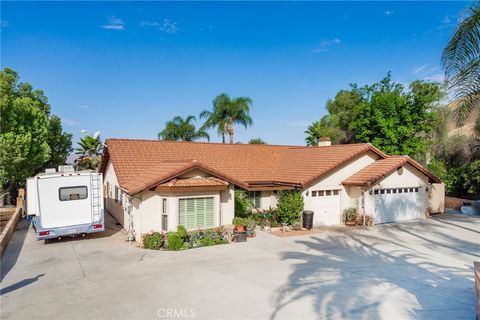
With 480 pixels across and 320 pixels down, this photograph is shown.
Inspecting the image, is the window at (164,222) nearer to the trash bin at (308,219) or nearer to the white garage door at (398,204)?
the trash bin at (308,219)

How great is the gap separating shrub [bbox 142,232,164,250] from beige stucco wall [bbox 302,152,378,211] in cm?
877

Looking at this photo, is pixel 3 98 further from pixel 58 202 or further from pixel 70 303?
pixel 70 303

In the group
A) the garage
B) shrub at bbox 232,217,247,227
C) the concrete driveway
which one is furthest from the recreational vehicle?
shrub at bbox 232,217,247,227

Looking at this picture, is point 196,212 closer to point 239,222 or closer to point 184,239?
point 184,239

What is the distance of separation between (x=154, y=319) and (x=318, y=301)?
4197mm

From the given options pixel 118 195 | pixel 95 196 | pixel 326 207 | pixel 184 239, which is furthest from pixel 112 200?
pixel 326 207

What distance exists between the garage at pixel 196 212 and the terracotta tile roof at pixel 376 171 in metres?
8.97

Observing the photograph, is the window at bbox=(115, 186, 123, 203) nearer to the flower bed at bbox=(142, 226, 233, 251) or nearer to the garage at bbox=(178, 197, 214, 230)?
the flower bed at bbox=(142, 226, 233, 251)

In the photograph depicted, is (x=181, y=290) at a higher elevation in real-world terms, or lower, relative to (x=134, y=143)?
lower

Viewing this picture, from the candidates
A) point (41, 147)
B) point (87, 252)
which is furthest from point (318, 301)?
point (41, 147)

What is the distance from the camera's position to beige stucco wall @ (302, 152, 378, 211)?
64.0 ft

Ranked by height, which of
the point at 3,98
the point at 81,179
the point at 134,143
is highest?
the point at 3,98

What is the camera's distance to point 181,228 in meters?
14.9

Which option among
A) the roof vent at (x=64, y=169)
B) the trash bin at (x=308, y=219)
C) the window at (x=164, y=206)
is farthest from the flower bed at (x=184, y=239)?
the roof vent at (x=64, y=169)
